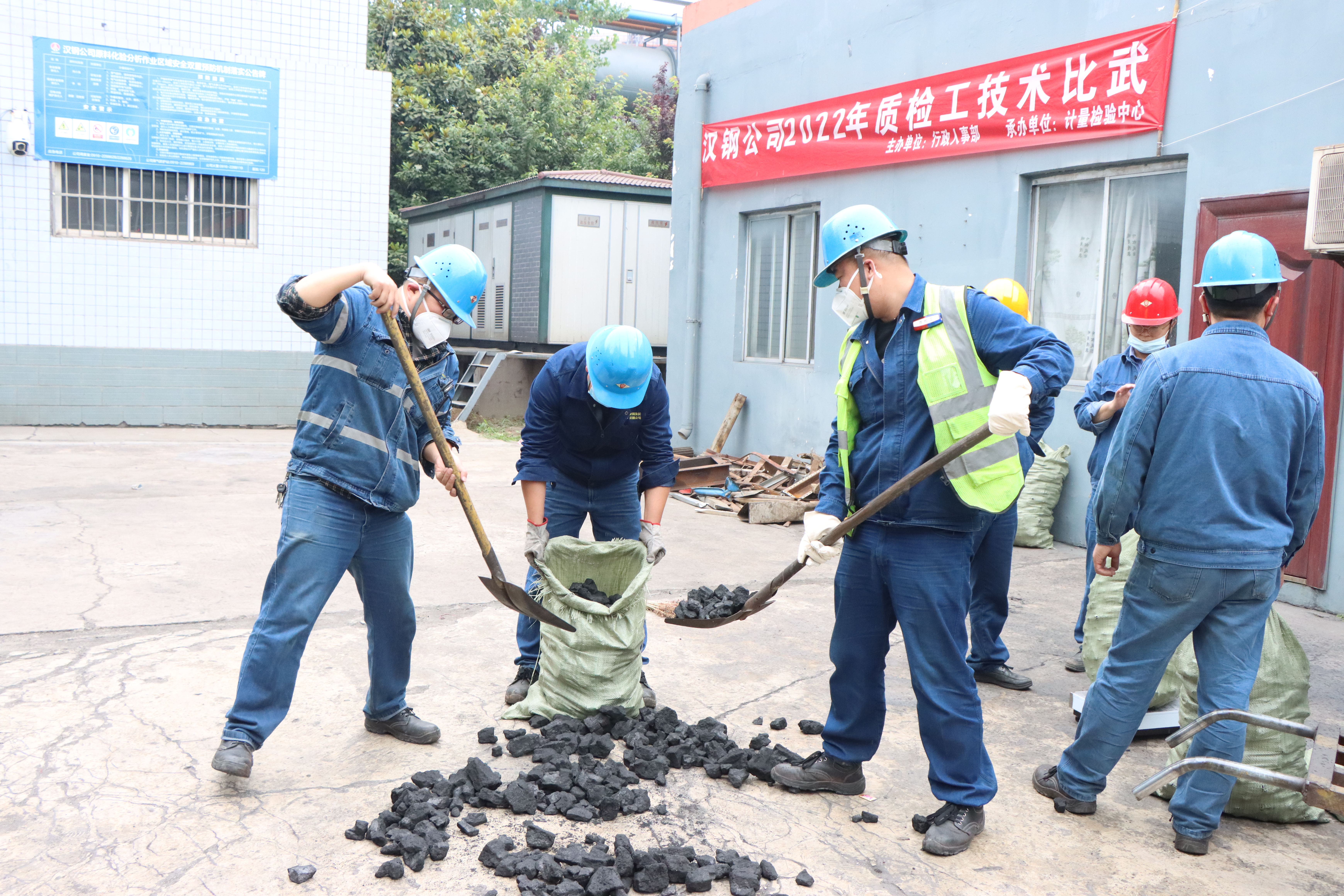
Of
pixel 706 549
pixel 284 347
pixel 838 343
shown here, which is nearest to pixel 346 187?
pixel 284 347

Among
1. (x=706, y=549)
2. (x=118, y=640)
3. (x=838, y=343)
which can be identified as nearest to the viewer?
(x=118, y=640)

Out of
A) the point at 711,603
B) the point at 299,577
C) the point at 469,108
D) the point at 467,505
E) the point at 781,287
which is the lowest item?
the point at 711,603

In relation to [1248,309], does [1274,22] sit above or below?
above

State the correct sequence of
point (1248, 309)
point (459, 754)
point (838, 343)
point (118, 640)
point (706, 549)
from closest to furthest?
point (1248, 309) → point (459, 754) → point (118, 640) → point (706, 549) → point (838, 343)

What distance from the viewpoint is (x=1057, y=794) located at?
3.45 m

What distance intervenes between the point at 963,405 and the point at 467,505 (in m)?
1.76

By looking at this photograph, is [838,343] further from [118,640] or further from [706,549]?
[118,640]

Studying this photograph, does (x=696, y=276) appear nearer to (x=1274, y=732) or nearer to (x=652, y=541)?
(x=652, y=541)

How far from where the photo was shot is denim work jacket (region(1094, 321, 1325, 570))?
2.97 m

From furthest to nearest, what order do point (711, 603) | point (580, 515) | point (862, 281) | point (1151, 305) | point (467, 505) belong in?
point (711, 603)
point (1151, 305)
point (580, 515)
point (467, 505)
point (862, 281)

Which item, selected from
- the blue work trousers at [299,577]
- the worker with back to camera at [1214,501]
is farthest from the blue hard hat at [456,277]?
the worker with back to camera at [1214,501]

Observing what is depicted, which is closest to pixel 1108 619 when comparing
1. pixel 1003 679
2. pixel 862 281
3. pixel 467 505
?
pixel 1003 679

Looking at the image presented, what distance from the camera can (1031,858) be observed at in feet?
10.1

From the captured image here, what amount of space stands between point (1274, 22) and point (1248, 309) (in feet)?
13.4
